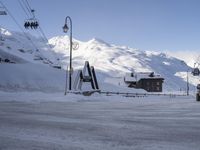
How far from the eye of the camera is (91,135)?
9406 millimetres

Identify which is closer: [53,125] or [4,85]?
[53,125]

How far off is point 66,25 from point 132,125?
87.7ft

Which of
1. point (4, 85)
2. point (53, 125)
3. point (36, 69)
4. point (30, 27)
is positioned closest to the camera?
point (53, 125)

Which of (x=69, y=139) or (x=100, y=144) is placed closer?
(x=100, y=144)

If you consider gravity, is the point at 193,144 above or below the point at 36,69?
below

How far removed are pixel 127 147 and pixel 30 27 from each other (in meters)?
28.1

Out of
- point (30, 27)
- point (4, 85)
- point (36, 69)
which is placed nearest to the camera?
point (30, 27)

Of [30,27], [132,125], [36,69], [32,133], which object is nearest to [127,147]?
[32,133]

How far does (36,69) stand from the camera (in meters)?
70.2

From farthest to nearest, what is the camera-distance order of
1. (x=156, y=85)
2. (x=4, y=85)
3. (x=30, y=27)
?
(x=156, y=85) < (x=4, y=85) < (x=30, y=27)

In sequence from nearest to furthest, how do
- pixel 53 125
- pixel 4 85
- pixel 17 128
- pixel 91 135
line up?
pixel 91 135
pixel 17 128
pixel 53 125
pixel 4 85

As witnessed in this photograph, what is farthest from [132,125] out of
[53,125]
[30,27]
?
[30,27]

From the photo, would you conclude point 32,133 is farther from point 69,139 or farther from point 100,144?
point 100,144

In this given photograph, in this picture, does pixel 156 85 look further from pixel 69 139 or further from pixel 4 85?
pixel 69 139
